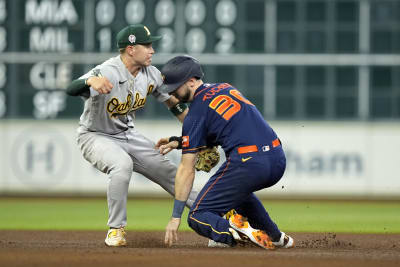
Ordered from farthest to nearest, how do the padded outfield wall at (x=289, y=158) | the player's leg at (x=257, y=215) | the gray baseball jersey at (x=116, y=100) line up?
the padded outfield wall at (x=289, y=158) → the gray baseball jersey at (x=116, y=100) → the player's leg at (x=257, y=215)

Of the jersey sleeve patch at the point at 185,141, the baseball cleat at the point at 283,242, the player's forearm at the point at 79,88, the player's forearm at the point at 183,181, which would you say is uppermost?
the player's forearm at the point at 79,88

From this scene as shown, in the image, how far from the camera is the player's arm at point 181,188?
5.41 meters

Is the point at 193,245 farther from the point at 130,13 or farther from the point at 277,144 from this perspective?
the point at 130,13

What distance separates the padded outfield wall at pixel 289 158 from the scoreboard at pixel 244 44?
0.52 meters

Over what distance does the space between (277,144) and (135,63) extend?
1379 millimetres

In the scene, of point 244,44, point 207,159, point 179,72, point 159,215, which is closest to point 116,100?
point 179,72

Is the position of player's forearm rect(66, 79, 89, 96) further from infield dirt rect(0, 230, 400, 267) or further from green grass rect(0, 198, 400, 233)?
green grass rect(0, 198, 400, 233)

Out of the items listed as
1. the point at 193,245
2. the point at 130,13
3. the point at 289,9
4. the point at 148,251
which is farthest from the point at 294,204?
the point at 148,251

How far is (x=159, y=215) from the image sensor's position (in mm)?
10539

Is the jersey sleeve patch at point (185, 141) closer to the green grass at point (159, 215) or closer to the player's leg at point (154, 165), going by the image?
the player's leg at point (154, 165)

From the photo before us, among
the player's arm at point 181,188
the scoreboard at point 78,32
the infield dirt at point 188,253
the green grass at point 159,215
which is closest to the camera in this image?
the infield dirt at point 188,253

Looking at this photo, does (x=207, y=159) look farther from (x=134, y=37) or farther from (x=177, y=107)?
(x=134, y=37)

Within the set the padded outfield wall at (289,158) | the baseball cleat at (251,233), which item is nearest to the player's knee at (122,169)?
the baseball cleat at (251,233)

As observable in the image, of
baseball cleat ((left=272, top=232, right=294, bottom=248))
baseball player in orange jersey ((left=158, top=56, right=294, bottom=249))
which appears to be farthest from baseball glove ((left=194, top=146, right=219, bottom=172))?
baseball cleat ((left=272, top=232, right=294, bottom=248))
